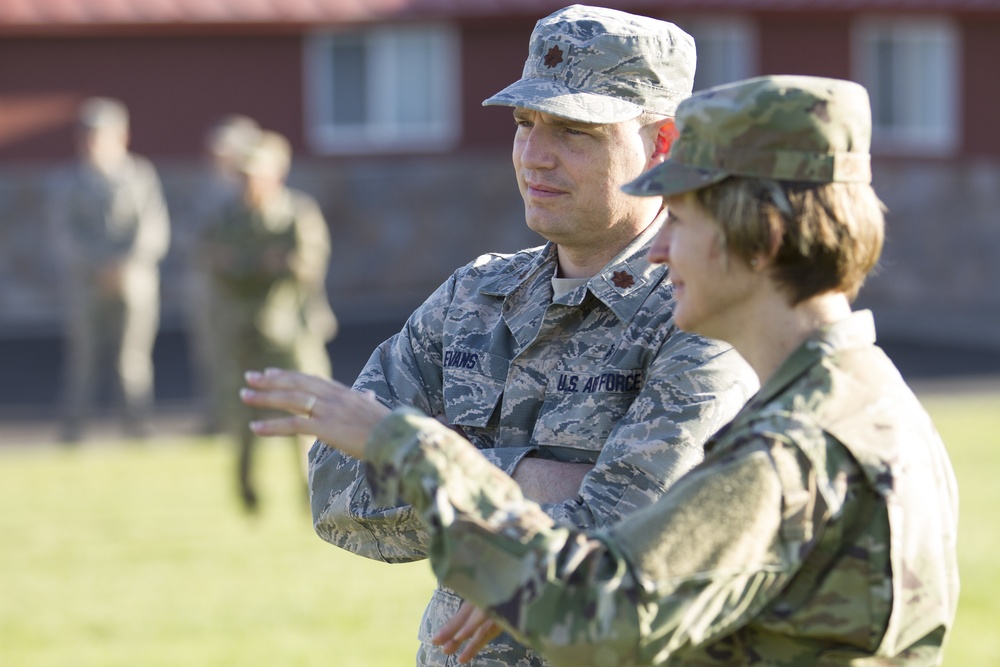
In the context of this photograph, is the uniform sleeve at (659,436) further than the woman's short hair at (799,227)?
Yes

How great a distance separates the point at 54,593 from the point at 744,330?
7.40m

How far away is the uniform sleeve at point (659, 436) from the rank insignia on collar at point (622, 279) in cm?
23

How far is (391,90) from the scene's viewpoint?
24703 mm

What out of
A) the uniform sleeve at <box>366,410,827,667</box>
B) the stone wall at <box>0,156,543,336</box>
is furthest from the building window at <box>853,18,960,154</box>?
the uniform sleeve at <box>366,410,827,667</box>

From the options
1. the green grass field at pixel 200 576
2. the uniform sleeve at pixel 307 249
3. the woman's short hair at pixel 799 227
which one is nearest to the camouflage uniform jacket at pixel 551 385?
the woman's short hair at pixel 799 227

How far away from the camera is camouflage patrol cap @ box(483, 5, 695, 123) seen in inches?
134

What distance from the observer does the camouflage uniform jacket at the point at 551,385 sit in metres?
3.18

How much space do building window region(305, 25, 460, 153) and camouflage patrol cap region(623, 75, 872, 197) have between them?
21.9 meters

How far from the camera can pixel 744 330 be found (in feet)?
8.81

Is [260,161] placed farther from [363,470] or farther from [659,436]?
[659,436]

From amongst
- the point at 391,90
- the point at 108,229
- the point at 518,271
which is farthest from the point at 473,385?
the point at 391,90

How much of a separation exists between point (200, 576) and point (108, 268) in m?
5.37

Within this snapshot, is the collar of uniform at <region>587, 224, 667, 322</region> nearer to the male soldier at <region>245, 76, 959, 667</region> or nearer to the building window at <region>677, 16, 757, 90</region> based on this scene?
the male soldier at <region>245, 76, 959, 667</region>

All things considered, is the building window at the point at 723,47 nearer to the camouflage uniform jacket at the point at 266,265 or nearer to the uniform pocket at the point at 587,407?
the camouflage uniform jacket at the point at 266,265
